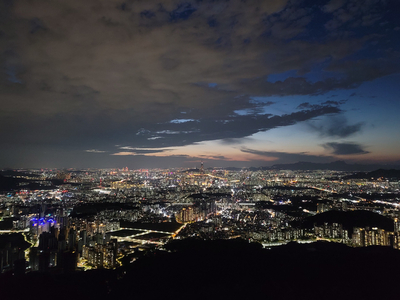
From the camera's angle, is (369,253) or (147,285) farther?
(369,253)

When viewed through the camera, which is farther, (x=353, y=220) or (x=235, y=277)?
(x=353, y=220)

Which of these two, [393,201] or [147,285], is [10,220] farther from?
[393,201]

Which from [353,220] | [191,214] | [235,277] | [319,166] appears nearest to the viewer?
[235,277]

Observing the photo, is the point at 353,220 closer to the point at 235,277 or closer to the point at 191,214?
the point at 191,214

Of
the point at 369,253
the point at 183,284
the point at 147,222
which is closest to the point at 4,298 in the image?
the point at 183,284

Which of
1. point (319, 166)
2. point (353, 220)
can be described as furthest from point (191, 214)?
point (319, 166)

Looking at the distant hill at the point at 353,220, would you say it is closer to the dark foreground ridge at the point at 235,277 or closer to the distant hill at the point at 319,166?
the dark foreground ridge at the point at 235,277
